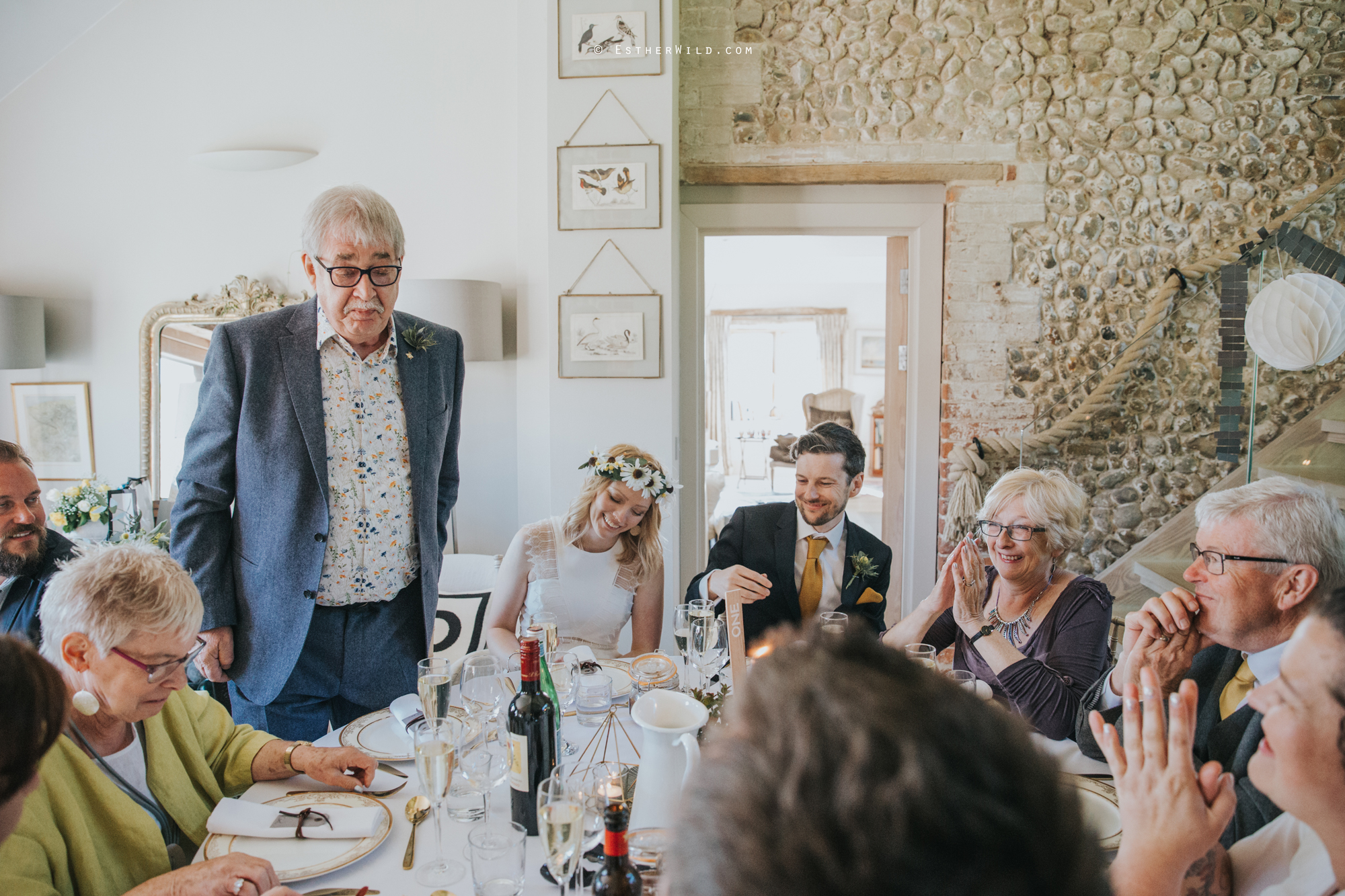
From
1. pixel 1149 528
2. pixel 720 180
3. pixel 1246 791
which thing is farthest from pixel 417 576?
pixel 1149 528

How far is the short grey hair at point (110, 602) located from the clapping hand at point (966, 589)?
1.65 meters

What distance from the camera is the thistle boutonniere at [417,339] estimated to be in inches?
79.0

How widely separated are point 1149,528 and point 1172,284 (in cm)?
110

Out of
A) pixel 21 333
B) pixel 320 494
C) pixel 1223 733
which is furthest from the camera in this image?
pixel 21 333

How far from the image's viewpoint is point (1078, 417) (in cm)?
359

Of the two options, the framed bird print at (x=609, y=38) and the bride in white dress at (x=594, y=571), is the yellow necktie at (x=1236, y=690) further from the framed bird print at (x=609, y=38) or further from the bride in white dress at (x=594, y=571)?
the framed bird print at (x=609, y=38)

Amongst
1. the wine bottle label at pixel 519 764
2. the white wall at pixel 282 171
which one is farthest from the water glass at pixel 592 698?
the white wall at pixel 282 171

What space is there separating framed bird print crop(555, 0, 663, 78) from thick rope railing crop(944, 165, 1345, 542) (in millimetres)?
2166

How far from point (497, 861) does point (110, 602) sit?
2.44 ft

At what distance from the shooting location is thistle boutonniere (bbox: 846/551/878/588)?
2508mm

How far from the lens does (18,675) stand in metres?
0.72

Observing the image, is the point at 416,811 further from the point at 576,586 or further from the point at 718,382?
the point at 718,382

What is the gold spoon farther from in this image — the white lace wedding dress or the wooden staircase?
the wooden staircase

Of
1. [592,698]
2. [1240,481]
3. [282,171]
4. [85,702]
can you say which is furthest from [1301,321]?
[282,171]
